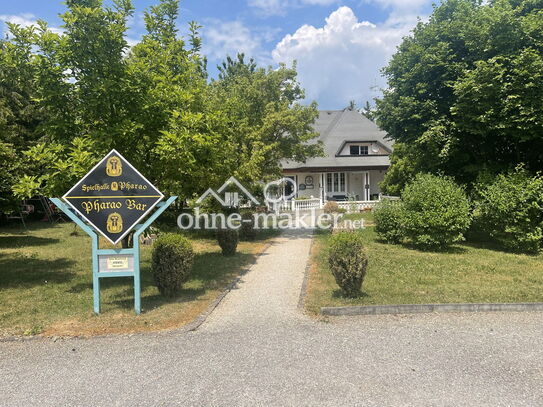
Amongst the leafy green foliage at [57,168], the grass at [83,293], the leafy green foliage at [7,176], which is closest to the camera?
the grass at [83,293]

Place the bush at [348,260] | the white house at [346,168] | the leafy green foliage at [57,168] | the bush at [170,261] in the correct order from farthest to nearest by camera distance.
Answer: the white house at [346,168], the bush at [170,261], the leafy green foliage at [57,168], the bush at [348,260]

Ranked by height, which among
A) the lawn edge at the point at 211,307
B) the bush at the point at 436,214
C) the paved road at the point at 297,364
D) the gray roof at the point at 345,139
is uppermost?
the gray roof at the point at 345,139

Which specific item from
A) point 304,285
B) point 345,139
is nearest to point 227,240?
point 304,285

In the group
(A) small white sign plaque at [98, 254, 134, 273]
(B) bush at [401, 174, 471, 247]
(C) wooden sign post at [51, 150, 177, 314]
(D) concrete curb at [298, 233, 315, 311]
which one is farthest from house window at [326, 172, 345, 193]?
(A) small white sign plaque at [98, 254, 134, 273]

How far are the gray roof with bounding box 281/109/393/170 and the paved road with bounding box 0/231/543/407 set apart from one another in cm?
2390

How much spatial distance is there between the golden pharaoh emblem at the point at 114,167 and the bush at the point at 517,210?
1114 cm

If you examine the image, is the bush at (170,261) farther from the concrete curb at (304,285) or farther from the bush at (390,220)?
the bush at (390,220)

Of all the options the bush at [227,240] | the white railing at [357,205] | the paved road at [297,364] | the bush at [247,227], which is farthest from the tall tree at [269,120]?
the paved road at [297,364]

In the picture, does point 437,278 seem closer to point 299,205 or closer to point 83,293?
point 83,293

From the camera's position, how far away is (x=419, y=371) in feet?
14.1

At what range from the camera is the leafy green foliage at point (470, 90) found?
11711mm

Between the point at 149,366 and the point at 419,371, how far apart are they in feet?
10.5

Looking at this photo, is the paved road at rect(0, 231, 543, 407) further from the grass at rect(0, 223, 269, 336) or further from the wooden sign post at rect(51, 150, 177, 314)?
the wooden sign post at rect(51, 150, 177, 314)

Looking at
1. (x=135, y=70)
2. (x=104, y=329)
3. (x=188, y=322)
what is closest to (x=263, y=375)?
(x=188, y=322)
